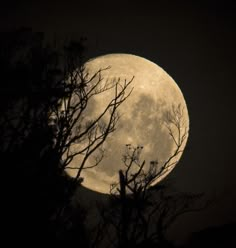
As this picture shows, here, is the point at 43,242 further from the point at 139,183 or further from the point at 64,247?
the point at 139,183

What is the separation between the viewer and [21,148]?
12.0 meters

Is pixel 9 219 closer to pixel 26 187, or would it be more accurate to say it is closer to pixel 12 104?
pixel 26 187

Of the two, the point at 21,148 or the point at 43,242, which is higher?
the point at 21,148

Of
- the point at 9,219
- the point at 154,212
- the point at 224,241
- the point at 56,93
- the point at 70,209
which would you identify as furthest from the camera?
the point at 224,241

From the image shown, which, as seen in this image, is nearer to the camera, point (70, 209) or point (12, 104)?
point (12, 104)

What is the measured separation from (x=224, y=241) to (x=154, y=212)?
24.9m

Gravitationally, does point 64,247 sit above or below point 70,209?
below

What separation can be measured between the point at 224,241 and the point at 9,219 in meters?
31.8

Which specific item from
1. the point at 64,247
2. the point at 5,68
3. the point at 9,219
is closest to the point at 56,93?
the point at 5,68

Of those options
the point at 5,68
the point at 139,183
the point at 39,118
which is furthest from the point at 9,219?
the point at 139,183

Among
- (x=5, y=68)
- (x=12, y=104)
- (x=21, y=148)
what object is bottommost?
(x=21, y=148)

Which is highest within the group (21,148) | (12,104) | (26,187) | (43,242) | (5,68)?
(5,68)

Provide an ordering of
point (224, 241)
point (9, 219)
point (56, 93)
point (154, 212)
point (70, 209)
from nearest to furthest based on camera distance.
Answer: point (9, 219) < point (56, 93) < point (70, 209) < point (154, 212) < point (224, 241)

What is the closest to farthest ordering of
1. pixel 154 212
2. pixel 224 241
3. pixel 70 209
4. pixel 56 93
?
1. pixel 56 93
2. pixel 70 209
3. pixel 154 212
4. pixel 224 241
